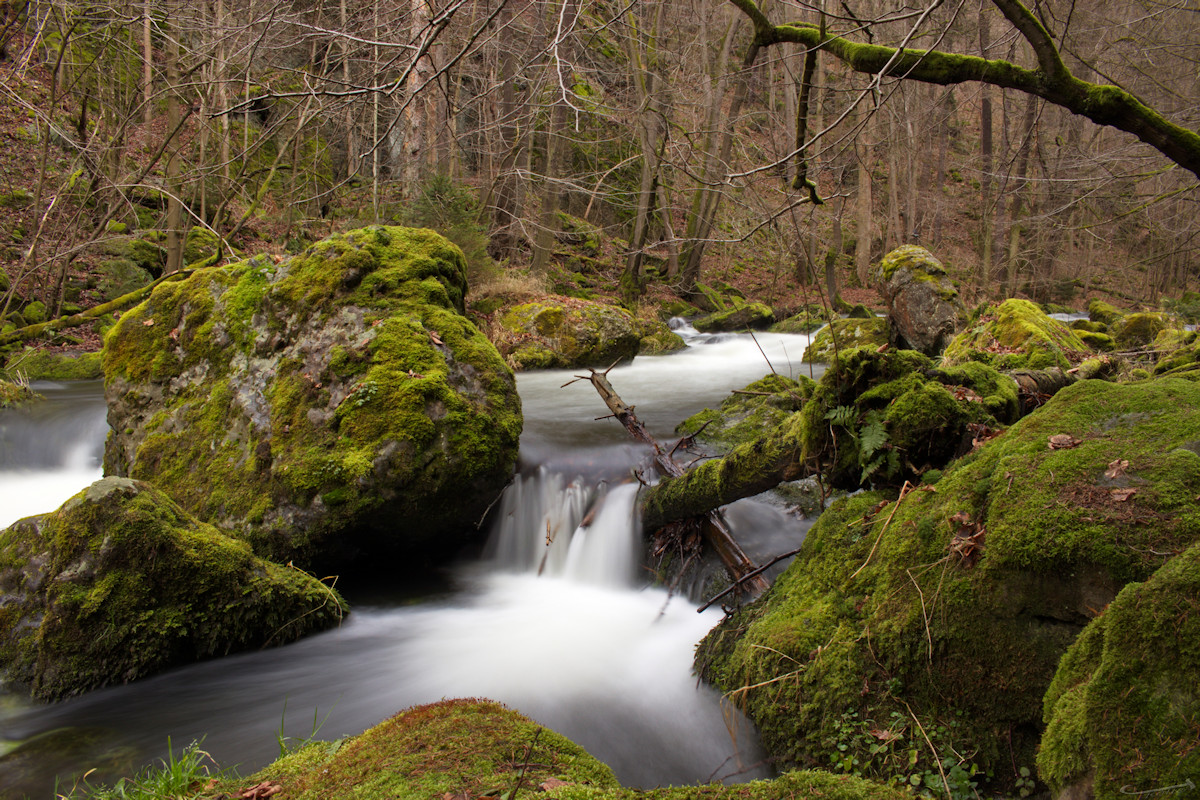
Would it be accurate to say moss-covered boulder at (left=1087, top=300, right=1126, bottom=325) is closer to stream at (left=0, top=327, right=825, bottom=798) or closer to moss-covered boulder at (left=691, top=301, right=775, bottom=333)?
moss-covered boulder at (left=691, top=301, right=775, bottom=333)

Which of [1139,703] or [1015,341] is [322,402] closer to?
[1139,703]

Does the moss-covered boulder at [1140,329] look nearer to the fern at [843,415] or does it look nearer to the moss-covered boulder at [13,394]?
the fern at [843,415]

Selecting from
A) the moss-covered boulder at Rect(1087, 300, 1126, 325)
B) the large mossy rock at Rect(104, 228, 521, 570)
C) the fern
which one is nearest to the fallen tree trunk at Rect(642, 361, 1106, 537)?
the fern

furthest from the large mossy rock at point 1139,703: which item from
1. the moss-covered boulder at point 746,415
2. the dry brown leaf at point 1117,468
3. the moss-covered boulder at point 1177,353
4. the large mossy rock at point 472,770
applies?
the moss-covered boulder at point 746,415

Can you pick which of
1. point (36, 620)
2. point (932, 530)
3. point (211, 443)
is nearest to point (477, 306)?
point (211, 443)

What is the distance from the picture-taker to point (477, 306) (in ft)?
44.8

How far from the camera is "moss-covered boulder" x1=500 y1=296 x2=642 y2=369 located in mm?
12461

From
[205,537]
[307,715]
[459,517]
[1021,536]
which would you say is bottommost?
[307,715]

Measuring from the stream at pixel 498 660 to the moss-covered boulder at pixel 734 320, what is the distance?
9394 mm

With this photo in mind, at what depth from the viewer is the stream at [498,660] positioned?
3.50m

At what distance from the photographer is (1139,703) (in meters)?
1.64

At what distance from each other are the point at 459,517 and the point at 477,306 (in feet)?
28.1

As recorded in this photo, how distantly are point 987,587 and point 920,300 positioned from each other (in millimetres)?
7604

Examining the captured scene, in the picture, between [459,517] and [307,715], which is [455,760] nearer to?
[307,715]
